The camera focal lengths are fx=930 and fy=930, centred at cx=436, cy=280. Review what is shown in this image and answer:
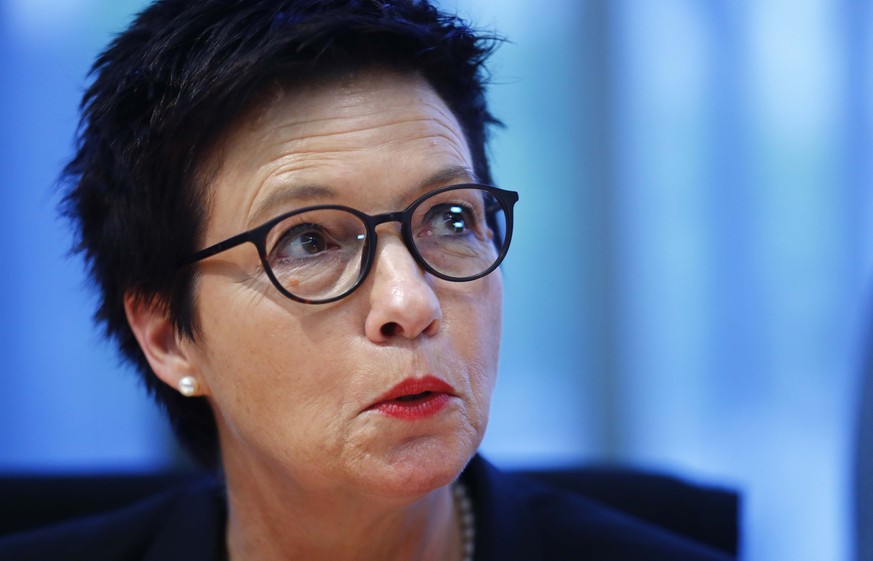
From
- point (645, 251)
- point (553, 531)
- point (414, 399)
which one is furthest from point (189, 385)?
point (645, 251)

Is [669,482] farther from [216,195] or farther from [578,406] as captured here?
[578,406]

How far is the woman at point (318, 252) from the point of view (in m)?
1.19

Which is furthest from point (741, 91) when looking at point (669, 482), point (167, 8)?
point (167, 8)

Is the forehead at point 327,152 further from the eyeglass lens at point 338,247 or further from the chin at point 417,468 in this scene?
the chin at point 417,468

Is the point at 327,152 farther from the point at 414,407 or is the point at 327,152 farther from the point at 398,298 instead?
the point at 414,407

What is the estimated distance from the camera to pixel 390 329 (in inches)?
46.7

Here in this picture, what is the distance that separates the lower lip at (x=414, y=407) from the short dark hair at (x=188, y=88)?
353mm

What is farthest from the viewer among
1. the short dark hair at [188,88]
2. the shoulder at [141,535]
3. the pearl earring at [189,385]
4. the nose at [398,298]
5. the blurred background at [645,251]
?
the blurred background at [645,251]

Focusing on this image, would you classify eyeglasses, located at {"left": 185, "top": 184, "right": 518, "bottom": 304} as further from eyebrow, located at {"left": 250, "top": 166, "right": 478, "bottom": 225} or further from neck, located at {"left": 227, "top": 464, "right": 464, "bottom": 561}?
neck, located at {"left": 227, "top": 464, "right": 464, "bottom": 561}

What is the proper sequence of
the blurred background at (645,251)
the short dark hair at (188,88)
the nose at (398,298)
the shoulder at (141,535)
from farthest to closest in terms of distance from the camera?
the blurred background at (645,251)
the shoulder at (141,535)
the short dark hair at (188,88)
the nose at (398,298)

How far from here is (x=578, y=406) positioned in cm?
322


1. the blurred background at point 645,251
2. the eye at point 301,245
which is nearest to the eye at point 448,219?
the eye at point 301,245

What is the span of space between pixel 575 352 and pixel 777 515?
839 mm

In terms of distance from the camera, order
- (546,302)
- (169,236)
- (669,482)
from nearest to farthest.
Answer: (169,236) < (669,482) < (546,302)
